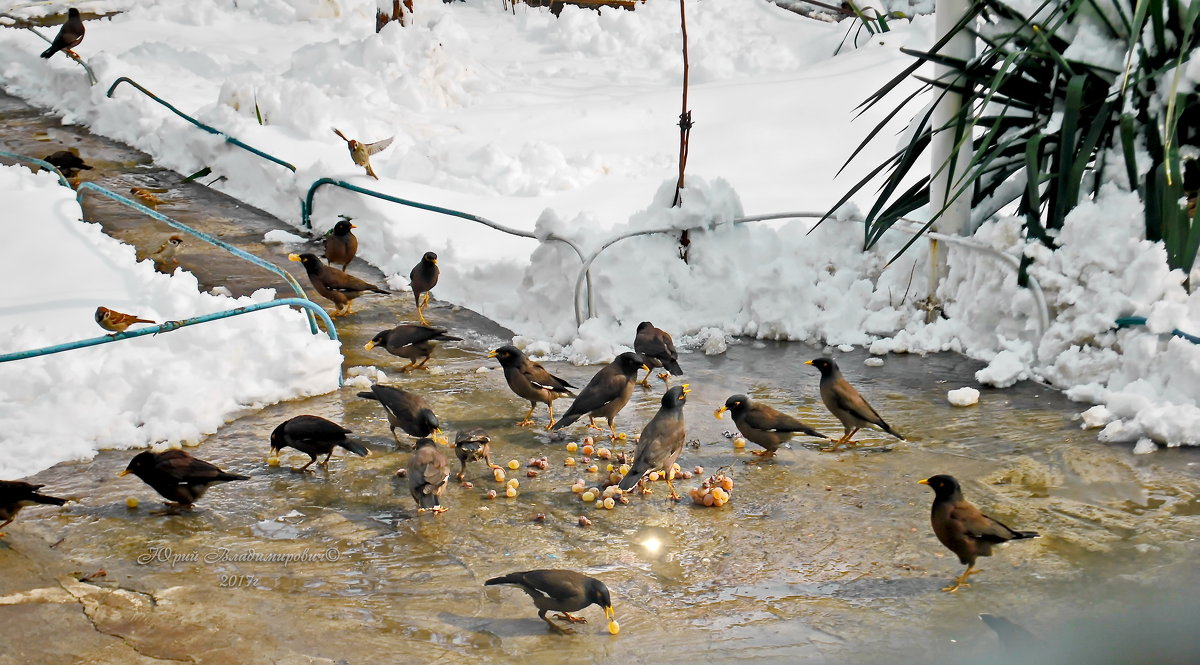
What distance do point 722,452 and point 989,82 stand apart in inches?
128

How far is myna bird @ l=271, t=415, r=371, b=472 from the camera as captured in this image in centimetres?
604

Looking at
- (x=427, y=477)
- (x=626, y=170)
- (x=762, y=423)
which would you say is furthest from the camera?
(x=626, y=170)

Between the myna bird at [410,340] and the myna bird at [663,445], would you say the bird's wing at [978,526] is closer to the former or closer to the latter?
the myna bird at [663,445]

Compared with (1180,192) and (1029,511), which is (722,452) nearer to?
(1029,511)

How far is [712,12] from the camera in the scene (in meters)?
17.1

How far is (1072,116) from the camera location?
7.02 meters

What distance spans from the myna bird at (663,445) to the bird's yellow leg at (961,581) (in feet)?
4.94

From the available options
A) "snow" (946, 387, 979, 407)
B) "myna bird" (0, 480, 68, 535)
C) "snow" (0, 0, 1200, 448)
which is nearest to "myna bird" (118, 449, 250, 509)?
"myna bird" (0, 480, 68, 535)

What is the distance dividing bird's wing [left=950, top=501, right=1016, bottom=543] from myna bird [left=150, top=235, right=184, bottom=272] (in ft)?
23.4

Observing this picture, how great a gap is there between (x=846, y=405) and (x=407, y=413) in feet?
8.16

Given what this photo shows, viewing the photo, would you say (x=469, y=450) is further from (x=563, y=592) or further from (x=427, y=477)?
(x=563, y=592)

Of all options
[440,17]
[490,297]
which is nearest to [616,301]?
[490,297]

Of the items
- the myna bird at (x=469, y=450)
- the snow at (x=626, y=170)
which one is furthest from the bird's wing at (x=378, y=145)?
the myna bird at (x=469, y=450)

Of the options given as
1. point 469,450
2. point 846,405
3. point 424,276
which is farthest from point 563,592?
point 424,276
